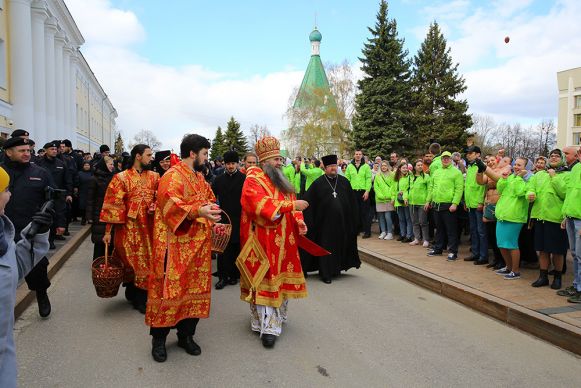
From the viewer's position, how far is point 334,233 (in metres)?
7.55

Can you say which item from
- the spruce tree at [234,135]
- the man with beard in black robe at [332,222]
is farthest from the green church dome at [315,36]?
the man with beard in black robe at [332,222]

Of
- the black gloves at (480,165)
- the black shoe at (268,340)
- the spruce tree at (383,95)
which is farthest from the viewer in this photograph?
the spruce tree at (383,95)

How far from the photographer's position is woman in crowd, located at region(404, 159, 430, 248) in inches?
385

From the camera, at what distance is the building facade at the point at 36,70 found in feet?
63.2

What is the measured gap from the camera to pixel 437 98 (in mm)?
33562

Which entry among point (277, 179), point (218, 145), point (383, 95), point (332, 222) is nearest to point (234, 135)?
point (218, 145)

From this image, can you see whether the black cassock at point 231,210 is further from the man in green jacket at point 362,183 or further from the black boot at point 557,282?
the man in green jacket at point 362,183

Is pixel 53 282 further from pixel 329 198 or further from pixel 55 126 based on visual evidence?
pixel 55 126

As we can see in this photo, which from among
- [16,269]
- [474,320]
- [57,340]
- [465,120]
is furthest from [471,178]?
[465,120]

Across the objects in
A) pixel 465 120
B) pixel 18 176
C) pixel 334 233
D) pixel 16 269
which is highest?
pixel 465 120

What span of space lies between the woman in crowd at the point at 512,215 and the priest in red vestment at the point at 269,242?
3776 millimetres

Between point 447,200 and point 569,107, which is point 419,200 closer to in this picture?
point 447,200

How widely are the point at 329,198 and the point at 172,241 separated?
13.0 feet

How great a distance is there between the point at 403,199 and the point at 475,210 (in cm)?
233
